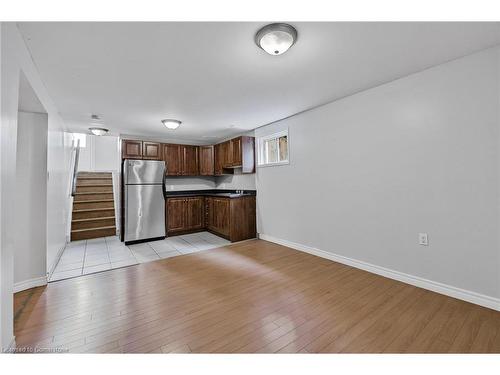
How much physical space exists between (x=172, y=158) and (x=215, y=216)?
5.81 feet

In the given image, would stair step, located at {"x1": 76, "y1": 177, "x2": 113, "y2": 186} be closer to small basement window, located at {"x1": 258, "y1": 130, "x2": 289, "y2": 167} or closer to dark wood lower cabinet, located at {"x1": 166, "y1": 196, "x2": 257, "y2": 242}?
dark wood lower cabinet, located at {"x1": 166, "y1": 196, "x2": 257, "y2": 242}

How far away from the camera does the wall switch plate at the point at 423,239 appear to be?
2289 mm

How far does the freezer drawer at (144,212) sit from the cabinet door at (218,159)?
142 centimetres

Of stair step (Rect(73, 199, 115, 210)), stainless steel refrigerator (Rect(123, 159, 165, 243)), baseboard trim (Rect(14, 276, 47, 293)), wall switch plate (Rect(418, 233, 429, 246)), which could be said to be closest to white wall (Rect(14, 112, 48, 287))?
baseboard trim (Rect(14, 276, 47, 293))

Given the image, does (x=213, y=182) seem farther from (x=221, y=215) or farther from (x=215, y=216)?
(x=221, y=215)

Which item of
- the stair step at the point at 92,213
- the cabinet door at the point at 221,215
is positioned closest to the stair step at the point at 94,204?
the stair step at the point at 92,213

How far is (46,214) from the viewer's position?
2506 mm

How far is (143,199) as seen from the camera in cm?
444

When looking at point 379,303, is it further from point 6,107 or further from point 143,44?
point 6,107

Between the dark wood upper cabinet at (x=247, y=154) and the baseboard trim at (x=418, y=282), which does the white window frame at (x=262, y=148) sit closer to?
the dark wood upper cabinet at (x=247, y=154)

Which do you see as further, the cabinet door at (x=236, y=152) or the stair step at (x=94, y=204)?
the stair step at (x=94, y=204)

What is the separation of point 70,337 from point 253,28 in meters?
2.69

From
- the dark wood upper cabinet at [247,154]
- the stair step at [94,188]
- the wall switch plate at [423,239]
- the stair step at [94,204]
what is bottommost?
the wall switch plate at [423,239]

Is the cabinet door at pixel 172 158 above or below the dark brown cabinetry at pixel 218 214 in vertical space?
above
